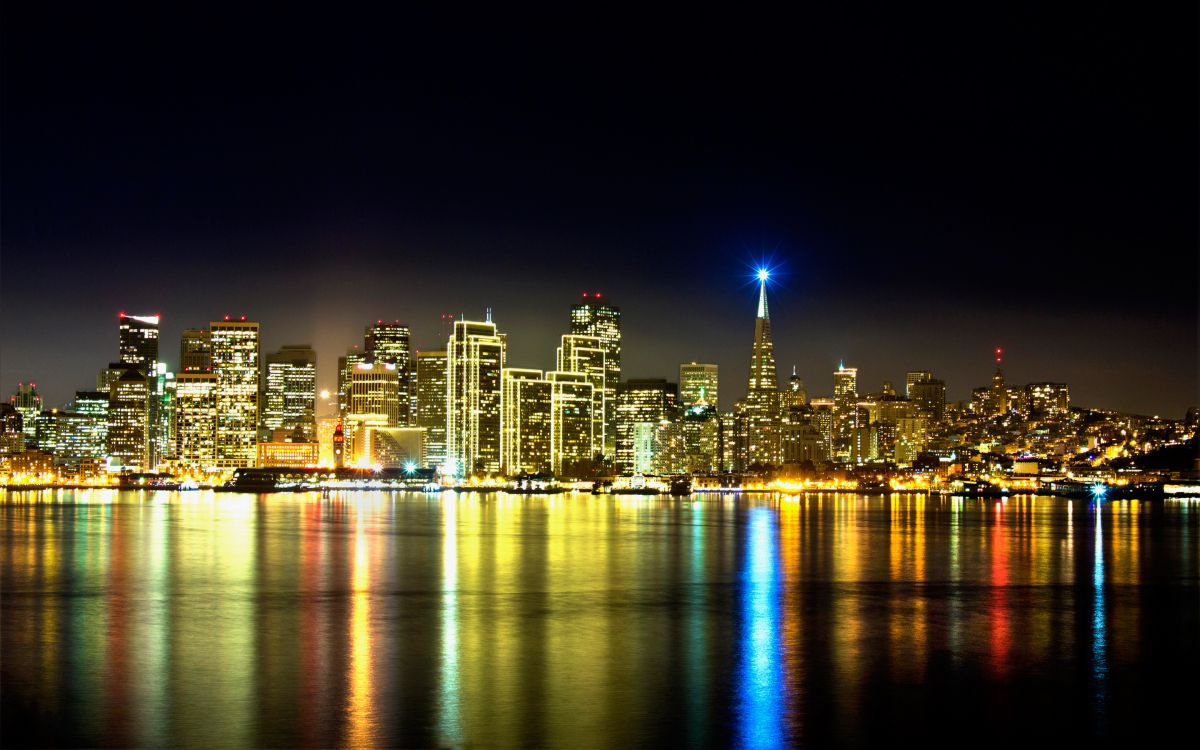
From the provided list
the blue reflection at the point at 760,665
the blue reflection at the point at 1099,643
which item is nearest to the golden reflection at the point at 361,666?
the blue reflection at the point at 760,665

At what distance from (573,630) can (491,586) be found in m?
10.2

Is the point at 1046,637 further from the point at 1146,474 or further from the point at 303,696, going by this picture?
the point at 1146,474

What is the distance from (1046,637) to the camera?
2891 centimetres

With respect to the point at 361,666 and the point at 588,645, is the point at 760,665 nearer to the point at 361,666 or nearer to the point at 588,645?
the point at 588,645

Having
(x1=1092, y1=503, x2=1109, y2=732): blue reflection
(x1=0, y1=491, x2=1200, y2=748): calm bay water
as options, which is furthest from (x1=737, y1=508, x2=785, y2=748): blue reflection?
(x1=1092, y1=503, x2=1109, y2=732): blue reflection

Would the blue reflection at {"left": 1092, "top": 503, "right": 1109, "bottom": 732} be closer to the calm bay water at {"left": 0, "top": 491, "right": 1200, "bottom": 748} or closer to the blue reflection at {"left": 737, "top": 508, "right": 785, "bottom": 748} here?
the calm bay water at {"left": 0, "top": 491, "right": 1200, "bottom": 748}

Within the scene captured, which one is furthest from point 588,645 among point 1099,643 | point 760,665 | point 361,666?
point 1099,643

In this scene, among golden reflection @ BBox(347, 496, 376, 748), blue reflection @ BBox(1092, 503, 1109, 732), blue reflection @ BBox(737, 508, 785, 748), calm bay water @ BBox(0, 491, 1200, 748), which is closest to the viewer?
golden reflection @ BBox(347, 496, 376, 748)

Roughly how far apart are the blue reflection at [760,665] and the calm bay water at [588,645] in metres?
0.09

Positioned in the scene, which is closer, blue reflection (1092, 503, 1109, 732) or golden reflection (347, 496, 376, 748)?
golden reflection (347, 496, 376, 748)

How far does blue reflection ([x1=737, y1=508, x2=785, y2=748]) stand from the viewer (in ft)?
63.0

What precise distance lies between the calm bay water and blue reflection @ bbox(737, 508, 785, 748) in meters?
0.09

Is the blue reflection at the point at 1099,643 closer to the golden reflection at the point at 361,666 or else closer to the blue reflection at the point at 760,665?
the blue reflection at the point at 760,665

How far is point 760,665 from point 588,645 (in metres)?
4.07
